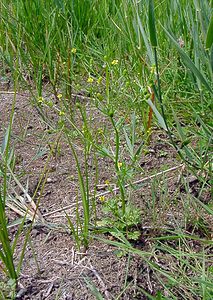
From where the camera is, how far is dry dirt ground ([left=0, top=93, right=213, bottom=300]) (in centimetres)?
121

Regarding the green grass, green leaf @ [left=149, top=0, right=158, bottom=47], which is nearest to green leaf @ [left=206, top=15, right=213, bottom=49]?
the green grass

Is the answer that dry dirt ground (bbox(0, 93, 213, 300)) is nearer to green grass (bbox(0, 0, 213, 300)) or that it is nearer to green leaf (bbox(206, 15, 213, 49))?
green grass (bbox(0, 0, 213, 300))

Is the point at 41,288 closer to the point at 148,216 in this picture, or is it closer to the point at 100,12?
the point at 148,216

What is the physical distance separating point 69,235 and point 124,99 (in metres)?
0.69

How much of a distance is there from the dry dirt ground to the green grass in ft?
0.07

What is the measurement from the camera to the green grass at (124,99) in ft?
4.04

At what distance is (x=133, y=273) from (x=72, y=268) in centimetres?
15

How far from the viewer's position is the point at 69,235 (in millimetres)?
1358

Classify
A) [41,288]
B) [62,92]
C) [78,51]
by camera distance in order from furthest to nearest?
[78,51] → [62,92] → [41,288]

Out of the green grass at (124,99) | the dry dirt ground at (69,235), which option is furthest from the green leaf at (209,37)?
the dry dirt ground at (69,235)

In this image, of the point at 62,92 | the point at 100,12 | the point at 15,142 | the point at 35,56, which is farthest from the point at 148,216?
the point at 100,12

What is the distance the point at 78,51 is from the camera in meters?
2.26

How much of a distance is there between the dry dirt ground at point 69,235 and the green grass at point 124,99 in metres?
0.02

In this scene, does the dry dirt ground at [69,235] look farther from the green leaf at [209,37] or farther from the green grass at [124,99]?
the green leaf at [209,37]
